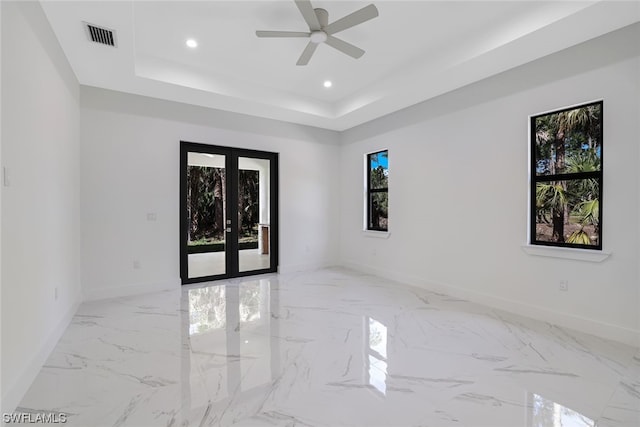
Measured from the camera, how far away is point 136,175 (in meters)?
4.41

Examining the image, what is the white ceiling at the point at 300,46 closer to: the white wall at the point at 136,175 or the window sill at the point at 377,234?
the white wall at the point at 136,175

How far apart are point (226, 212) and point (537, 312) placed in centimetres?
451

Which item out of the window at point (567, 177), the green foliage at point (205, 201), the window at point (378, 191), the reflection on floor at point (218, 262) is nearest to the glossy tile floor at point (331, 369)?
the window at point (567, 177)

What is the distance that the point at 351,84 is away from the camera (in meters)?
4.69

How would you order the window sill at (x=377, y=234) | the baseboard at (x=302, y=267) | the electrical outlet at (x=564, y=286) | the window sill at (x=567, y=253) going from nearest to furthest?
the window sill at (x=567, y=253), the electrical outlet at (x=564, y=286), the window sill at (x=377, y=234), the baseboard at (x=302, y=267)

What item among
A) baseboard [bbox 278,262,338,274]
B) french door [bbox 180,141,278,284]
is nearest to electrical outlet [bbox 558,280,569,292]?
baseboard [bbox 278,262,338,274]

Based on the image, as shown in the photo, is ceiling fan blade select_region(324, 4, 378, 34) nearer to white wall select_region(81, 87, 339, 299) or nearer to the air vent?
the air vent

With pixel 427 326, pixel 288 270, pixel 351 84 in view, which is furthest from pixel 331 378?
pixel 351 84

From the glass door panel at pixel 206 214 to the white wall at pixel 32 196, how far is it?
1.68 meters

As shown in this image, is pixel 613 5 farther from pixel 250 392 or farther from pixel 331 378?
pixel 250 392

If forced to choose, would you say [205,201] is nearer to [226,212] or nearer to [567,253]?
[226,212]

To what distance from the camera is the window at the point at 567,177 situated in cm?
314

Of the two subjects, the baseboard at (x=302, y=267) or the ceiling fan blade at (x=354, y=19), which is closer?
the ceiling fan blade at (x=354, y=19)

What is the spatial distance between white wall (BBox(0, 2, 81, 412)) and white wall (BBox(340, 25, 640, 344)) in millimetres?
4394
